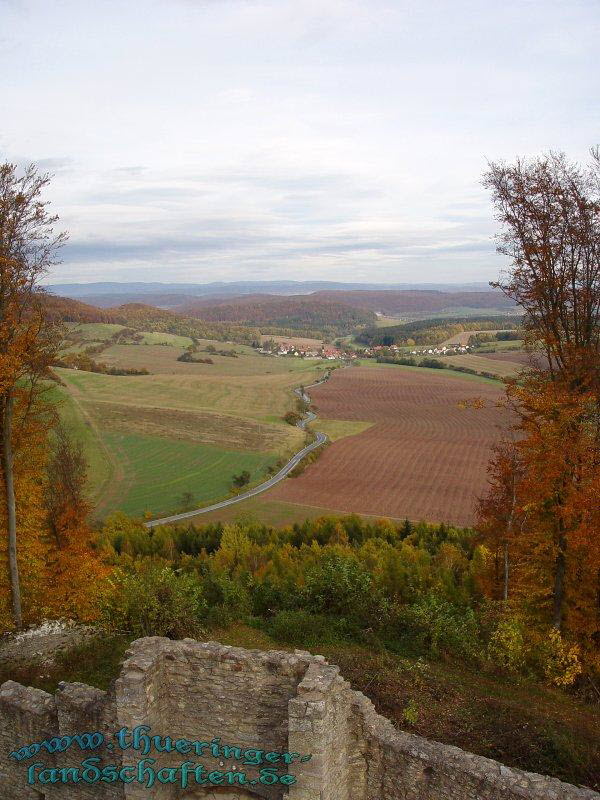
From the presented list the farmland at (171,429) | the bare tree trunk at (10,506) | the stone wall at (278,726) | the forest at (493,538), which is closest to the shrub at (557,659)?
the forest at (493,538)

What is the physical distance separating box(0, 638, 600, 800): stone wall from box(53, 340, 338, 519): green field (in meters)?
25.0

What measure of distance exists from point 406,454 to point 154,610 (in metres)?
43.8

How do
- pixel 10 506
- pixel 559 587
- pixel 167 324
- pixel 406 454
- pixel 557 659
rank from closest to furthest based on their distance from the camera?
pixel 557 659 → pixel 559 587 → pixel 10 506 → pixel 406 454 → pixel 167 324

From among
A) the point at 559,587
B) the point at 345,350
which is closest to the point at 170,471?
the point at 559,587

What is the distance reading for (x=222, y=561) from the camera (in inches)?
1030

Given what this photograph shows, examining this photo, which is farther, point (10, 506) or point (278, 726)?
point (10, 506)

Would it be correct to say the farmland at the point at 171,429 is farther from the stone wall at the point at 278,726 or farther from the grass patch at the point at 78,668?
the stone wall at the point at 278,726

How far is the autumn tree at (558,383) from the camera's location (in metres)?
13.8

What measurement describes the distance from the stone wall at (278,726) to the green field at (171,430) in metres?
25.0

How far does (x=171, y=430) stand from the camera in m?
62.1

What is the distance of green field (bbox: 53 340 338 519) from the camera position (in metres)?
47.5

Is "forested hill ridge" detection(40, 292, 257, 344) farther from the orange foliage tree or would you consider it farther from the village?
the orange foliage tree

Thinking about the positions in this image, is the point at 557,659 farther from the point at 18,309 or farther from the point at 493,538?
the point at 18,309

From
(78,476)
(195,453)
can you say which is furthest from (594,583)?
(195,453)
